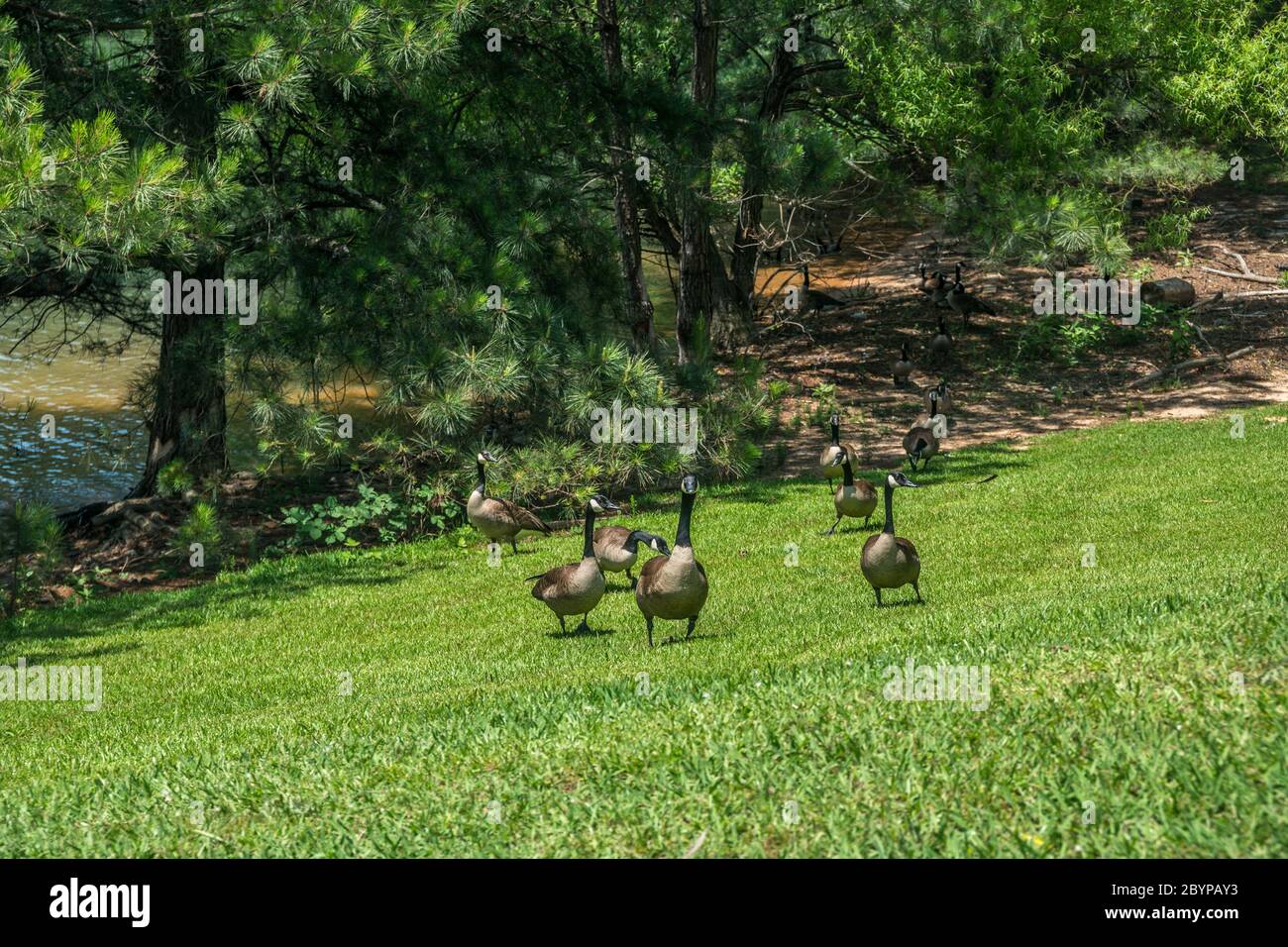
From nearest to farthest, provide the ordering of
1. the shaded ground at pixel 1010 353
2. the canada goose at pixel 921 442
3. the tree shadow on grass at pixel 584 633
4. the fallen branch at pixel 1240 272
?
the tree shadow on grass at pixel 584 633, the canada goose at pixel 921 442, the shaded ground at pixel 1010 353, the fallen branch at pixel 1240 272

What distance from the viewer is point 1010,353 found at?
25.3 m

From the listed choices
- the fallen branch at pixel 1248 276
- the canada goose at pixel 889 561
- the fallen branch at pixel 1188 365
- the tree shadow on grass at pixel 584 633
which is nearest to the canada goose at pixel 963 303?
the fallen branch at pixel 1188 365

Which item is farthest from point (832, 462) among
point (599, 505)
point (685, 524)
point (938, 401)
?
point (685, 524)

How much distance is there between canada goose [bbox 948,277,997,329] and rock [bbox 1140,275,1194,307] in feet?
10.5

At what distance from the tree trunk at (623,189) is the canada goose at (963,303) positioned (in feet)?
32.0

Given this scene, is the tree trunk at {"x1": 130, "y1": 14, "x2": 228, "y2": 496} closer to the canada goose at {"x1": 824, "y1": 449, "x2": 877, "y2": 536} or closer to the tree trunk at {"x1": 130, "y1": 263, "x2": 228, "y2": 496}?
the tree trunk at {"x1": 130, "y1": 263, "x2": 228, "y2": 496}

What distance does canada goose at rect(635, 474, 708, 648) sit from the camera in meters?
8.95

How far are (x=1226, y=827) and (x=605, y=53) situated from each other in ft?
51.1

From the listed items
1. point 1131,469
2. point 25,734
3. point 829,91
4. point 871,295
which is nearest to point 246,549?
point 25,734

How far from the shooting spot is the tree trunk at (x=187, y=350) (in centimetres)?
1512

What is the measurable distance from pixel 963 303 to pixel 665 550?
758 inches

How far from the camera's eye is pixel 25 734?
8.87 m

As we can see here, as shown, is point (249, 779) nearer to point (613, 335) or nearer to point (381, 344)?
point (381, 344)

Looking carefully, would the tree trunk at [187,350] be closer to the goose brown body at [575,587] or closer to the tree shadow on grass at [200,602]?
the tree shadow on grass at [200,602]
